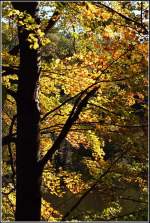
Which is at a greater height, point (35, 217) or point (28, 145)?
point (28, 145)

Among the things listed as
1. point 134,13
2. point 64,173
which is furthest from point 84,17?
point 64,173

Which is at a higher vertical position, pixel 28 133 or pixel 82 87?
pixel 82 87

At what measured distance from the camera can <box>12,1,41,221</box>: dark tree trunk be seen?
4926 mm

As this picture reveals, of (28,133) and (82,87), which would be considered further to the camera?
(82,87)

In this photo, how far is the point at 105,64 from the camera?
636 cm

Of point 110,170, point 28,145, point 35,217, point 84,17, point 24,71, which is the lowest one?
point 35,217

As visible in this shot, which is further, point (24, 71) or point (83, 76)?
point (83, 76)

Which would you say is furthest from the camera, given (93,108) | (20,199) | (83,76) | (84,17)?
(93,108)

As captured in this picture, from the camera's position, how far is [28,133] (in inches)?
197

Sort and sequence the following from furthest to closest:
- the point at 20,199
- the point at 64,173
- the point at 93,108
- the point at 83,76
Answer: the point at 64,173, the point at 93,108, the point at 83,76, the point at 20,199

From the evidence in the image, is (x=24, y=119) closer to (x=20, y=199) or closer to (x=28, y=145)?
(x=28, y=145)

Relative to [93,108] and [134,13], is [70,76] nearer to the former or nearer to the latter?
[93,108]

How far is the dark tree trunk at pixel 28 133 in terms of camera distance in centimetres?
493

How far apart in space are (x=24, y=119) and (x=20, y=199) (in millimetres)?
1075
